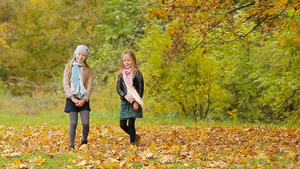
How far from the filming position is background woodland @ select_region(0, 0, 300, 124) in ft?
31.1

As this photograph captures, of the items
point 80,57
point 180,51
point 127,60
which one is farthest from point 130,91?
point 180,51

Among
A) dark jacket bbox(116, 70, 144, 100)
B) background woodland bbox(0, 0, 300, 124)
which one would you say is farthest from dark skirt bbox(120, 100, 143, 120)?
background woodland bbox(0, 0, 300, 124)

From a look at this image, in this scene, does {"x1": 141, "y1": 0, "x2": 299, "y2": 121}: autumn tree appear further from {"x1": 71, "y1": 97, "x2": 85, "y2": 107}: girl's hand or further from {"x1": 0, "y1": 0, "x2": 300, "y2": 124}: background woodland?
{"x1": 71, "y1": 97, "x2": 85, "y2": 107}: girl's hand

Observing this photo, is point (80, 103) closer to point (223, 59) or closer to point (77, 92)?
point (77, 92)

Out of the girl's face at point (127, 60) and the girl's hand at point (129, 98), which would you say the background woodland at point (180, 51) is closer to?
the girl's face at point (127, 60)

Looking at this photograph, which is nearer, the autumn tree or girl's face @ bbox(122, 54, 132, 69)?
girl's face @ bbox(122, 54, 132, 69)

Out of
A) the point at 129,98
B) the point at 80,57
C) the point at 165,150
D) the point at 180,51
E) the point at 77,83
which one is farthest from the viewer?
the point at 180,51

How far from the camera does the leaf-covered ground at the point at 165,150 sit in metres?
5.51

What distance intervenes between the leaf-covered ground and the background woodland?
6.74 ft

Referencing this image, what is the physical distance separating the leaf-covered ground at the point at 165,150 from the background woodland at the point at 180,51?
2.05 metres

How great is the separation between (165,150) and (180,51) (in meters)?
4.06

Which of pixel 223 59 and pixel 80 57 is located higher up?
pixel 223 59

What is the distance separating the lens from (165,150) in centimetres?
681

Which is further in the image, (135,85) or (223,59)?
(223,59)
